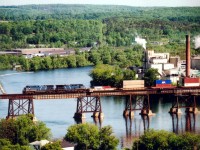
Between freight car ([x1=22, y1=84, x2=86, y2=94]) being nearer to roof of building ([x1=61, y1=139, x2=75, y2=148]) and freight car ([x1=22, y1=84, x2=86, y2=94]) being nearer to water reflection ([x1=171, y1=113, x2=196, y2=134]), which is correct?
water reflection ([x1=171, y1=113, x2=196, y2=134])

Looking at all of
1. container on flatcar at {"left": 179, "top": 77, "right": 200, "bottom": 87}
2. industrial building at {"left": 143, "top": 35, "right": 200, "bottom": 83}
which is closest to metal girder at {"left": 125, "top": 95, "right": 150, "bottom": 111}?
container on flatcar at {"left": 179, "top": 77, "right": 200, "bottom": 87}

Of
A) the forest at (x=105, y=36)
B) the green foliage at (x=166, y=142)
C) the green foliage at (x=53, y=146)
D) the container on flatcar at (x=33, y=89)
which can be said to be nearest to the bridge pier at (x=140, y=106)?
the container on flatcar at (x=33, y=89)

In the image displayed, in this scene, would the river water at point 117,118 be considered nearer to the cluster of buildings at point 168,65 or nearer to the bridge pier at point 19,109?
the bridge pier at point 19,109

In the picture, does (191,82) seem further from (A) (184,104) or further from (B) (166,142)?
(B) (166,142)

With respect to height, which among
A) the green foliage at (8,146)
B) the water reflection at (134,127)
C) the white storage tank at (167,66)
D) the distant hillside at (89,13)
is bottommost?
the water reflection at (134,127)

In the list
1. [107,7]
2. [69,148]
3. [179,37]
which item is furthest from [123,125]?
[107,7]

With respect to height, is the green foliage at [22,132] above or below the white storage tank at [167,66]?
below

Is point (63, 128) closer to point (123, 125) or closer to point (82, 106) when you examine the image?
point (123, 125)

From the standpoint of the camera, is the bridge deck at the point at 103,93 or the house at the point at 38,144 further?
the bridge deck at the point at 103,93
